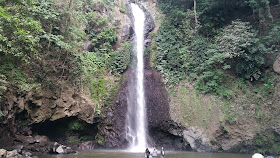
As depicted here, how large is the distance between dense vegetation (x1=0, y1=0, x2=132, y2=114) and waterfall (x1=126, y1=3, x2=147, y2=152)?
1.64 m

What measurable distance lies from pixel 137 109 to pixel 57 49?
29.9 ft

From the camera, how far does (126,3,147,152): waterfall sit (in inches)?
717

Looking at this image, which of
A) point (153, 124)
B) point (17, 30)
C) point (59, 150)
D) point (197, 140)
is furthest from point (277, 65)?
point (17, 30)

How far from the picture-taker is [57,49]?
17688 millimetres

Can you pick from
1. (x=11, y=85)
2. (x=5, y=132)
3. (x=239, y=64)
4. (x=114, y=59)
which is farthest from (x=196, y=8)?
(x=5, y=132)

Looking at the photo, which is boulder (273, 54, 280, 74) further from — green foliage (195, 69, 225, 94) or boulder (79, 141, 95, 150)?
boulder (79, 141, 95, 150)

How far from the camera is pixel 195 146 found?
1652 cm

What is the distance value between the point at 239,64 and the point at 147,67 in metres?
9.35

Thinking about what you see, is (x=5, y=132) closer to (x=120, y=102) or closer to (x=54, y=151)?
(x=54, y=151)

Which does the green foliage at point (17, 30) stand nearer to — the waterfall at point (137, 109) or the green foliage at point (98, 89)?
the green foliage at point (98, 89)

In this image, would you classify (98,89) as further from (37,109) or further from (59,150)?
(59,150)

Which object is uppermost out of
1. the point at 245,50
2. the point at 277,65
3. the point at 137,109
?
the point at 245,50

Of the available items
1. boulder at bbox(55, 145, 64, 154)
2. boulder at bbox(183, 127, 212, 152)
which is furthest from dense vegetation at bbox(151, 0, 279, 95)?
boulder at bbox(55, 145, 64, 154)

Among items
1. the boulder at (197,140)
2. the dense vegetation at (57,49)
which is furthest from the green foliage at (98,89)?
the boulder at (197,140)
